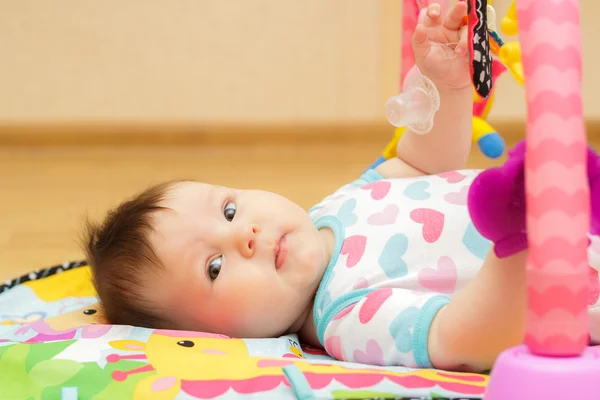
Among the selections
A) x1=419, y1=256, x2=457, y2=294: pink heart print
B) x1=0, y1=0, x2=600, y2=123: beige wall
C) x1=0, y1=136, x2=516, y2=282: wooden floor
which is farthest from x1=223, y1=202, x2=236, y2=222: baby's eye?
x1=0, y1=0, x2=600, y2=123: beige wall

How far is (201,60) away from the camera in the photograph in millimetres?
3023

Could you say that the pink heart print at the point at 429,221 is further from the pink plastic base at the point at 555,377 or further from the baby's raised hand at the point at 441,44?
the pink plastic base at the point at 555,377

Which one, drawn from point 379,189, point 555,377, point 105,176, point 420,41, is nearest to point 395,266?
point 379,189

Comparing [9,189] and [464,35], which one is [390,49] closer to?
[9,189]

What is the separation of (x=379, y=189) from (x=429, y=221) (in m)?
0.11

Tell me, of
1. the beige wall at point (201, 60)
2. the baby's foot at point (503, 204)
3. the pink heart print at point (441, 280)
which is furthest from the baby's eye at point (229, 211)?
the beige wall at point (201, 60)

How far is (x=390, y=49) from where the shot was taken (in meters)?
2.96

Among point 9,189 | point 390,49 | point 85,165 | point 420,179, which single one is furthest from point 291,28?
point 420,179

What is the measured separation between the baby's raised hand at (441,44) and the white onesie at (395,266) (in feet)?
0.46

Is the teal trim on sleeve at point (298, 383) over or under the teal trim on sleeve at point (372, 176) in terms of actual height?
under

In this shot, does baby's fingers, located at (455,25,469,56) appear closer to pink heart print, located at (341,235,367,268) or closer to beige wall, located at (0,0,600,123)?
pink heart print, located at (341,235,367,268)

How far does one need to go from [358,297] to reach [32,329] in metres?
0.41

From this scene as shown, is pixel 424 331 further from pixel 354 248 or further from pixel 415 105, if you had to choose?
pixel 415 105

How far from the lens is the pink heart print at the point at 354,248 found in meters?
0.88
